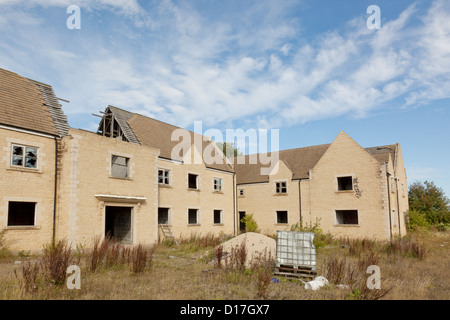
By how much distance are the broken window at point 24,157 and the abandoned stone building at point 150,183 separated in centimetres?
5

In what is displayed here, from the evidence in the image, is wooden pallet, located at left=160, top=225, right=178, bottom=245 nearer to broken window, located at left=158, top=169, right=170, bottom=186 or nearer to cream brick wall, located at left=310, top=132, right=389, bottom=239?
broken window, located at left=158, top=169, right=170, bottom=186

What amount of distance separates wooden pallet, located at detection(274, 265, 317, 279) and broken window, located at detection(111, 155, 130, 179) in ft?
37.2

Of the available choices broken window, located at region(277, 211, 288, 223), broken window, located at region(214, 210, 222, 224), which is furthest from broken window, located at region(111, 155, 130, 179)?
broken window, located at region(277, 211, 288, 223)

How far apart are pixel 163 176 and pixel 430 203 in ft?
86.7

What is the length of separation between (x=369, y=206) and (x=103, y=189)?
18136 mm

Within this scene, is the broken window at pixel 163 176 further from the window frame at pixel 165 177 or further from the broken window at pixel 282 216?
the broken window at pixel 282 216

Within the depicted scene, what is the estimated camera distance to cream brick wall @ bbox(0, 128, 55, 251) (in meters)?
14.3

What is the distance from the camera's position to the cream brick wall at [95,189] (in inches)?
627

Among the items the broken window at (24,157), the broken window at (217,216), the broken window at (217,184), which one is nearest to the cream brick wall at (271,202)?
the broken window at (217,216)

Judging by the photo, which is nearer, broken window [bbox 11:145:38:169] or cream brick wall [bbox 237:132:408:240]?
broken window [bbox 11:145:38:169]

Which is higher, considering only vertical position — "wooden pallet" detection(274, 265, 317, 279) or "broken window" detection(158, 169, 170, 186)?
"broken window" detection(158, 169, 170, 186)

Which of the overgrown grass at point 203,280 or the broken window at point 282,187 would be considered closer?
the overgrown grass at point 203,280

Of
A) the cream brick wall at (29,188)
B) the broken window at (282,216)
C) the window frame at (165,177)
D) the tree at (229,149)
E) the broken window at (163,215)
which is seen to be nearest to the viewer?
the cream brick wall at (29,188)
